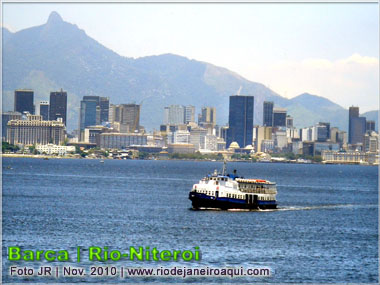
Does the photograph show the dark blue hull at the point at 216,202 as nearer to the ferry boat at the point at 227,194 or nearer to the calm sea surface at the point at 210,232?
the ferry boat at the point at 227,194

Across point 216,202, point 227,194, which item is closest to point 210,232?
point 216,202

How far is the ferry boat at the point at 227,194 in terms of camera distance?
303 ft

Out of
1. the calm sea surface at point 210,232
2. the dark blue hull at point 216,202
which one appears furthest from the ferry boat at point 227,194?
the calm sea surface at point 210,232

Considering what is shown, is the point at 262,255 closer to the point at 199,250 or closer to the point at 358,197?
the point at 199,250

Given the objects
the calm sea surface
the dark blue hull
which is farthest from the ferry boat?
the calm sea surface

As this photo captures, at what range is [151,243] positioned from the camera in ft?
207

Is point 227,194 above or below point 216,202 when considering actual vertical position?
above

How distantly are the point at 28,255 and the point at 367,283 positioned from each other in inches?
801

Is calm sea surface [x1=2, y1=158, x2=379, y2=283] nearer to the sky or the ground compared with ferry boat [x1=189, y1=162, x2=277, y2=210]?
nearer to the ground

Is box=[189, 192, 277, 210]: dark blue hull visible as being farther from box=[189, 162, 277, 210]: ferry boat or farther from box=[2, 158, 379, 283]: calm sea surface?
box=[2, 158, 379, 283]: calm sea surface

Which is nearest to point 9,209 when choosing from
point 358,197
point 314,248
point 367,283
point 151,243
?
point 151,243

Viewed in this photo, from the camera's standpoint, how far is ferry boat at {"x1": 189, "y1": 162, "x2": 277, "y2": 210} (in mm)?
92250

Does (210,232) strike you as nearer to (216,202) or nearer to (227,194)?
(216,202)

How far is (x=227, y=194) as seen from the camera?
306 feet
